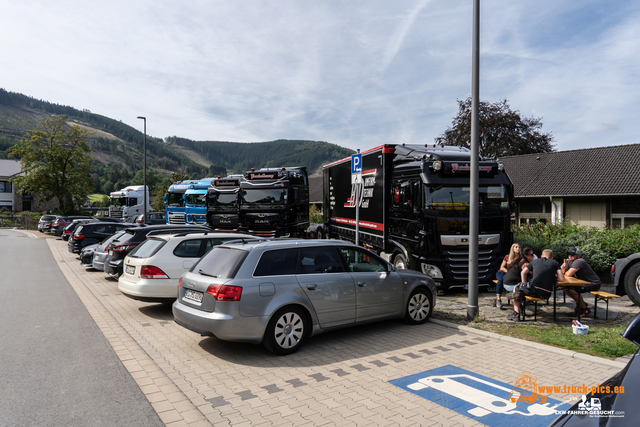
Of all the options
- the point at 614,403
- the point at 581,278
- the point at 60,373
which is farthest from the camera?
the point at 581,278

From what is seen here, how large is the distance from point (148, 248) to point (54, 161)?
43.0 metres

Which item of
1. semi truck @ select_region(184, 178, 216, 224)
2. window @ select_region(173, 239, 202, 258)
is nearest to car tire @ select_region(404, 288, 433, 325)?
window @ select_region(173, 239, 202, 258)

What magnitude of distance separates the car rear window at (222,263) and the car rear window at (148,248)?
2.44 meters

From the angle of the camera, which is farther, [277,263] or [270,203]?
[270,203]

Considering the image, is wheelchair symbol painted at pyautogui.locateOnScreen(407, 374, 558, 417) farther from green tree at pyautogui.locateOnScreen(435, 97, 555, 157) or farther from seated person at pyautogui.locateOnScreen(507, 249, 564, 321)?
green tree at pyautogui.locateOnScreen(435, 97, 555, 157)

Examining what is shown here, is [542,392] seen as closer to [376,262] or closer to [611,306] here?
[376,262]

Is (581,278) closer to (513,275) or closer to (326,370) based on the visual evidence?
(513,275)

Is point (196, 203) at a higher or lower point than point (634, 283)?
higher

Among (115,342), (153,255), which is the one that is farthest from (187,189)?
(115,342)

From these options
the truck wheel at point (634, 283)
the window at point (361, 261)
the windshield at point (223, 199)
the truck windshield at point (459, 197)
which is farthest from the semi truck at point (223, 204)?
the truck wheel at point (634, 283)

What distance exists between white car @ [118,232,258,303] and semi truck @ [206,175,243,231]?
11.6m

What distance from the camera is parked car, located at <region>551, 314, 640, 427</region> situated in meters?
1.97

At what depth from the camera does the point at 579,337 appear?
6707mm

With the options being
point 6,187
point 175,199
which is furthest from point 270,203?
point 6,187
